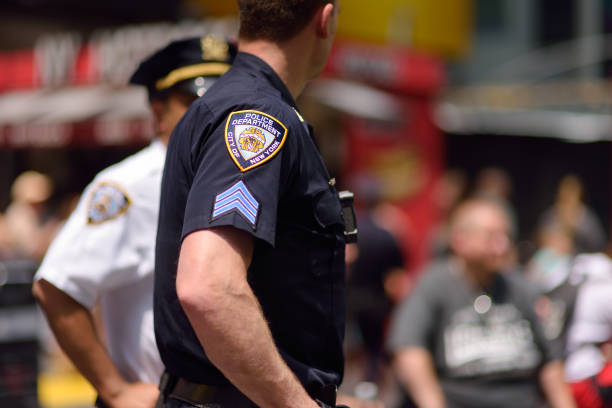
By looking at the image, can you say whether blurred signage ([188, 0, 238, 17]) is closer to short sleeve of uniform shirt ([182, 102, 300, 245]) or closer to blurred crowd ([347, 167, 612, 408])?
blurred crowd ([347, 167, 612, 408])

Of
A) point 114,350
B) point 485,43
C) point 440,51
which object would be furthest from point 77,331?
point 485,43

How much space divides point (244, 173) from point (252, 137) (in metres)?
0.08

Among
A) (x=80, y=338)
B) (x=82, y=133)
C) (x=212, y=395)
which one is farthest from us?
(x=82, y=133)

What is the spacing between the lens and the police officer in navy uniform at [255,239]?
1.58 meters

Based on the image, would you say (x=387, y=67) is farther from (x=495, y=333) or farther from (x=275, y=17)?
(x=275, y=17)

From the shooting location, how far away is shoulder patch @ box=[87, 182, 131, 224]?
2.44 m

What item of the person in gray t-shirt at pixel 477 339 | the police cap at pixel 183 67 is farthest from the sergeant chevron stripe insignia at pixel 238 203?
the person in gray t-shirt at pixel 477 339

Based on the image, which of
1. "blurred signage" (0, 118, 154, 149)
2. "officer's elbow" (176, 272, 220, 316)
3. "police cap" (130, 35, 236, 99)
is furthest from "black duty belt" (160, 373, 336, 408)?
"blurred signage" (0, 118, 154, 149)

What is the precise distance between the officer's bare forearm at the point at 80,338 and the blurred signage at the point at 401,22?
36.5ft

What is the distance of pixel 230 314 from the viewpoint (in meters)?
1.56

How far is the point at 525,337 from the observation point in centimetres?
399

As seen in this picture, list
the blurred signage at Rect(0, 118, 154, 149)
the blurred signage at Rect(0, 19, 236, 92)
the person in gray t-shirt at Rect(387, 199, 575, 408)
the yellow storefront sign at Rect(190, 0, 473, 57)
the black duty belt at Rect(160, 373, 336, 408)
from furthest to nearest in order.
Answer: the yellow storefront sign at Rect(190, 0, 473, 57) < the blurred signage at Rect(0, 118, 154, 149) < the blurred signage at Rect(0, 19, 236, 92) < the person in gray t-shirt at Rect(387, 199, 575, 408) < the black duty belt at Rect(160, 373, 336, 408)

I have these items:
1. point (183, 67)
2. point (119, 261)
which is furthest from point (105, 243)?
point (183, 67)

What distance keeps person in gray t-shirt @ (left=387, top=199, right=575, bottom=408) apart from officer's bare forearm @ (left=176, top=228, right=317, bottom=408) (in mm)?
2410
